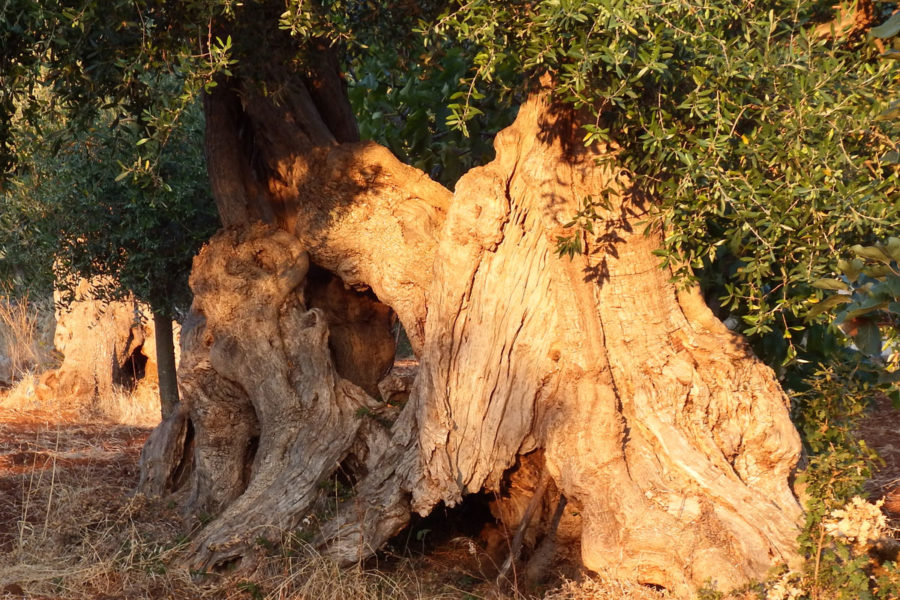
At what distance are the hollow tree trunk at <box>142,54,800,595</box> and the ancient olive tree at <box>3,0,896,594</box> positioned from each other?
15 millimetres

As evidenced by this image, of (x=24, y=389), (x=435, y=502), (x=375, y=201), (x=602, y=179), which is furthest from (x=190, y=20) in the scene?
(x=24, y=389)

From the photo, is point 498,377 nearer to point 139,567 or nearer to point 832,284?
point 832,284

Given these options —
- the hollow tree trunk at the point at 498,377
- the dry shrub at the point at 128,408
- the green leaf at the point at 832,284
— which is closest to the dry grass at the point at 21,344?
the dry shrub at the point at 128,408

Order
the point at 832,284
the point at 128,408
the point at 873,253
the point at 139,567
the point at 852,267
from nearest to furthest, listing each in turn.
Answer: the point at 873,253 < the point at 852,267 < the point at 832,284 < the point at 139,567 < the point at 128,408

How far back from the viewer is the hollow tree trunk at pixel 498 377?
5062 mm

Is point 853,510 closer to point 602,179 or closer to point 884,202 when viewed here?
point 884,202

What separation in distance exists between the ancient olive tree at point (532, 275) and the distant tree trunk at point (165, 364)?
329 cm

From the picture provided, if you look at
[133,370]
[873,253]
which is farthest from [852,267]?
[133,370]

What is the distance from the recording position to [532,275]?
216 inches

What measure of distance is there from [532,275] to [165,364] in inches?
259

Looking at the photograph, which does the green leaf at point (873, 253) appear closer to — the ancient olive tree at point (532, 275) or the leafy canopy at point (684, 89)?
the leafy canopy at point (684, 89)

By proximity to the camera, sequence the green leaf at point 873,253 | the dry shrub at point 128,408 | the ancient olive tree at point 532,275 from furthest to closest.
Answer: the dry shrub at point 128,408 → the ancient olive tree at point 532,275 → the green leaf at point 873,253

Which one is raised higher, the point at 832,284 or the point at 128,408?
the point at 832,284

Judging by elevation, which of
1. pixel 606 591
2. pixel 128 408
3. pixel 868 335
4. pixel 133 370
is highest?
pixel 868 335
